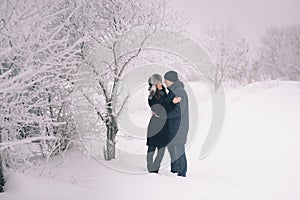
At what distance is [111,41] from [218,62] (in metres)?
16.5

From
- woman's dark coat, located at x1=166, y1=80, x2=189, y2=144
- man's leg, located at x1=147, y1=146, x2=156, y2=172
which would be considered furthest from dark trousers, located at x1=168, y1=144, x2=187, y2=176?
man's leg, located at x1=147, y1=146, x2=156, y2=172

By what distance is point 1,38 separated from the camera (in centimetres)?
254

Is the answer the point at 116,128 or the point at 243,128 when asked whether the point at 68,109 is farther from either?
the point at 243,128

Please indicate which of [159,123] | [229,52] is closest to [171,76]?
[159,123]

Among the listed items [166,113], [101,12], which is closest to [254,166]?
[166,113]

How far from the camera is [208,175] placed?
15.6 feet

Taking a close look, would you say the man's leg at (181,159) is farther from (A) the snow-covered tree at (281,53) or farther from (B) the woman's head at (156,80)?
(A) the snow-covered tree at (281,53)

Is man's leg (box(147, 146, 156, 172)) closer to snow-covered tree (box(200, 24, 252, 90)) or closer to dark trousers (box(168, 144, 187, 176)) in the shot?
dark trousers (box(168, 144, 187, 176))

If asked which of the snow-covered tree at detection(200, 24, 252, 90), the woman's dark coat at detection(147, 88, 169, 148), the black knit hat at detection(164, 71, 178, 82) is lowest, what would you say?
the woman's dark coat at detection(147, 88, 169, 148)

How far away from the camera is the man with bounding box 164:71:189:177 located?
421 centimetres

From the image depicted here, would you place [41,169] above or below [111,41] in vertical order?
below

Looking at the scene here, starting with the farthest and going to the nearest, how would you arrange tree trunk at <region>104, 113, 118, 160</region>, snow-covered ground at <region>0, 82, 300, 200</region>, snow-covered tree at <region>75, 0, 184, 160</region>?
tree trunk at <region>104, 113, 118, 160</region> → snow-covered tree at <region>75, 0, 184, 160</region> → snow-covered ground at <region>0, 82, 300, 200</region>

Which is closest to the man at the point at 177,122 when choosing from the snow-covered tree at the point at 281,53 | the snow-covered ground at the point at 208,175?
the snow-covered ground at the point at 208,175

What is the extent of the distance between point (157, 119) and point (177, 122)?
0.87ft
